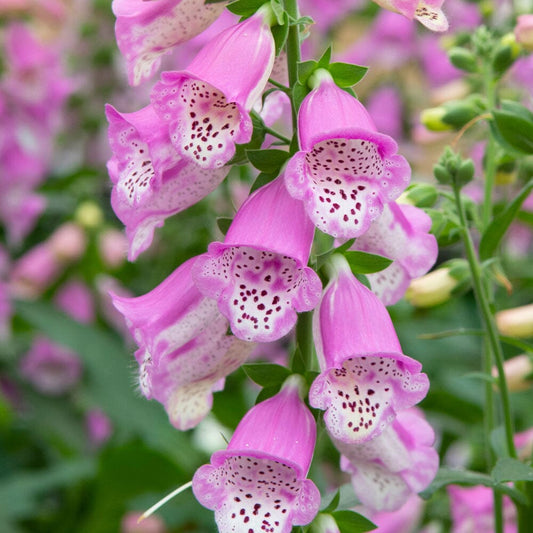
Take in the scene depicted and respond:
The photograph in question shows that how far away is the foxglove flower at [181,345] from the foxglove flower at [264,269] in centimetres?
8

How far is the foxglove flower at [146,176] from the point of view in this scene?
654 millimetres

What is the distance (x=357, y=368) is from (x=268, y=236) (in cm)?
11

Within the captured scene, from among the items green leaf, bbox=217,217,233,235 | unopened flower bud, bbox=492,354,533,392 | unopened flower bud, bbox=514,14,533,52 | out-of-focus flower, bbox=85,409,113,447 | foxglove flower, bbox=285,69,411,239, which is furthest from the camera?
out-of-focus flower, bbox=85,409,113,447

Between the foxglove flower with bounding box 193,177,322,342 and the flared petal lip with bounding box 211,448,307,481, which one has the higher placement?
the foxglove flower with bounding box 193,177,322,342

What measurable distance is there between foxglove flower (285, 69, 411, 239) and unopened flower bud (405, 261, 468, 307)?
0.96ft

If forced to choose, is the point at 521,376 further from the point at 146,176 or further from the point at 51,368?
the point at 51,368

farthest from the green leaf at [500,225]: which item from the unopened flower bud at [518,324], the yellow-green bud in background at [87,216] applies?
the yellow-green bud in background at [87,216]

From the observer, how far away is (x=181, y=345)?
28.4 inches

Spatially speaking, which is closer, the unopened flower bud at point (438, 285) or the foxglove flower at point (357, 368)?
the foxglove flower at point (357, 368)

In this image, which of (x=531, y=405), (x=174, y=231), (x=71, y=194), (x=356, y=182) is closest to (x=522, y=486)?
(x=356, y=182)

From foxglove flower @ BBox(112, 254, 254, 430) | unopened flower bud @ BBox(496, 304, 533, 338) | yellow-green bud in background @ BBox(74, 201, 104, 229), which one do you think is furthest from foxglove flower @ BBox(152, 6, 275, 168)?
yellow-green bud in background @ BBox(74, 201, 104, 229)

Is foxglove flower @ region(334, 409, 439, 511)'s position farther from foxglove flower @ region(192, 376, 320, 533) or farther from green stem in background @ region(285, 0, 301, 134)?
green stem in background @ region(285, 0, 301, 134)

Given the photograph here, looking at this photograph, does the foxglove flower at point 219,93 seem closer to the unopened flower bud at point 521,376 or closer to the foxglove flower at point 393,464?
the foxglove flower at point 393,464

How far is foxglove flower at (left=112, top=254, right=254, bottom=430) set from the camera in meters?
0.71
